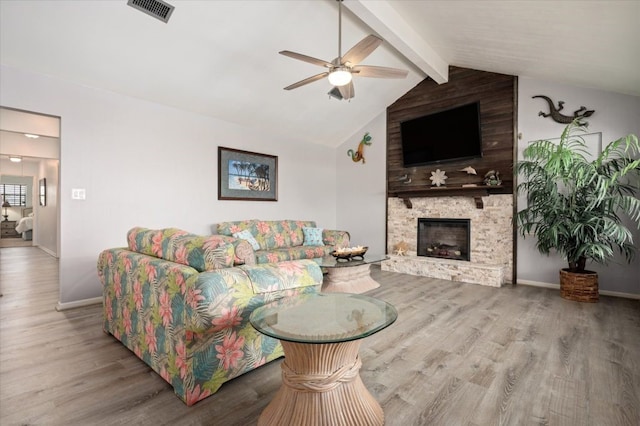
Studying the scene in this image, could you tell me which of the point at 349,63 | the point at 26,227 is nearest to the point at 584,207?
the point at 349,63

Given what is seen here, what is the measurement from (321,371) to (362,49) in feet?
8.21

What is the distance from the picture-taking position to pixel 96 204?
11.5 ft

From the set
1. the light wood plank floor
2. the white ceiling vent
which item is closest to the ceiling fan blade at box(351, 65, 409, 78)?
the white ceiling vent

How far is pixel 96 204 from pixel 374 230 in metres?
4.55

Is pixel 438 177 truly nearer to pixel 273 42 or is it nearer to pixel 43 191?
pixel 273 42

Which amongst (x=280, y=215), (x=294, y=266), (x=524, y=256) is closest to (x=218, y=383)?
(x=294, y=266)

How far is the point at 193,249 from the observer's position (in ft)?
5.96

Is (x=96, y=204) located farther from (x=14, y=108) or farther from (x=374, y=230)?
(x=374, y=230)

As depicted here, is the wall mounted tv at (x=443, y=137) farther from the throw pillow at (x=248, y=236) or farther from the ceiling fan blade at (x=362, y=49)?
the throw pillow at (x=248, y=236)

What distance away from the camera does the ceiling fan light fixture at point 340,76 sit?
9.05 feet

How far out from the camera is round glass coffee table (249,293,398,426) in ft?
4.34

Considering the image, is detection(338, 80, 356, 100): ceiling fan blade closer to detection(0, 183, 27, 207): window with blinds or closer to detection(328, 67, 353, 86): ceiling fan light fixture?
detection(328, 67, 353, 86): ceiling fan light fixture

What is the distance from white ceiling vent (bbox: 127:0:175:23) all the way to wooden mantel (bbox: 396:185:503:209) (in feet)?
14.0

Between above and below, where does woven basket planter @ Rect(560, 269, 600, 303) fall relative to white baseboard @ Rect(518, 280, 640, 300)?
above
